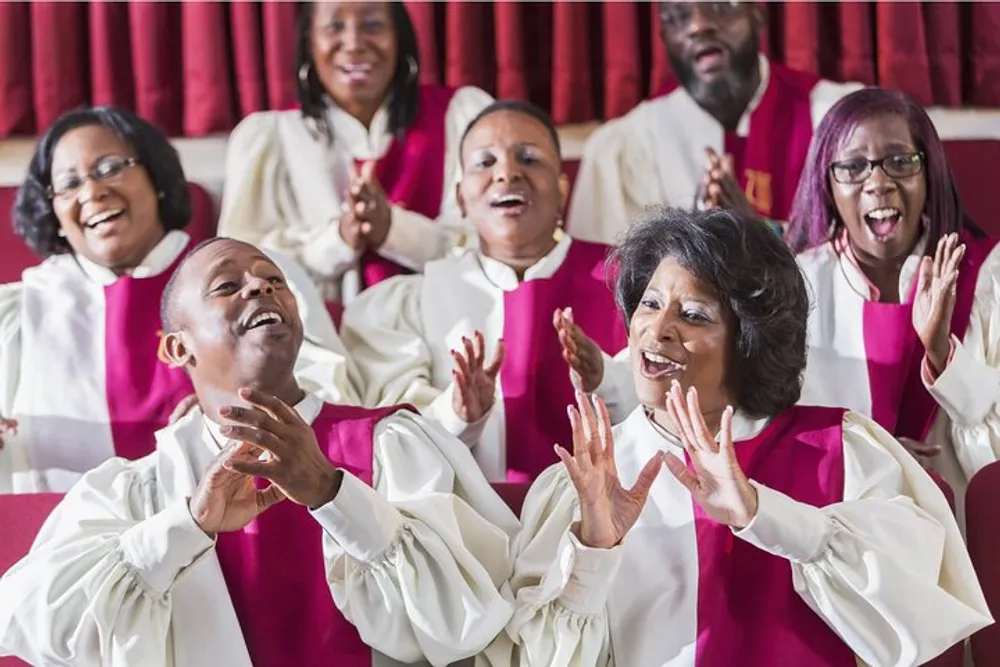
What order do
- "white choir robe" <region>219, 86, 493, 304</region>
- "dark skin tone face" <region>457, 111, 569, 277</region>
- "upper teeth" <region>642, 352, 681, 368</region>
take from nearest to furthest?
"upper teeth" <region>642, 352, 681, 368</region> → "dark skin tone face" <region>457, 111, 569, 277</region> → "white choir robe" <region>219, 86, 493, 304</region>

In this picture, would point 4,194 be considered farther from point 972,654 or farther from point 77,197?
point 972,654

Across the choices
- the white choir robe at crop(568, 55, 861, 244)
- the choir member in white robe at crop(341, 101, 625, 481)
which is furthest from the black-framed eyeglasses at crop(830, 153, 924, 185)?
the white choir robe at crop(568, 55, 861, 244)

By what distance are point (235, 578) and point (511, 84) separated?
1.54 metres

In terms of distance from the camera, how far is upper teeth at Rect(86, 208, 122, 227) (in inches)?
103

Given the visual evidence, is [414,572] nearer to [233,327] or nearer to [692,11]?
[233,327]

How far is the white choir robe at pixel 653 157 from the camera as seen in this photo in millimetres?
2939

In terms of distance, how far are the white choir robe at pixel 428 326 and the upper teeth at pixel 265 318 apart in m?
0.39

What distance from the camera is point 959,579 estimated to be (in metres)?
1.88

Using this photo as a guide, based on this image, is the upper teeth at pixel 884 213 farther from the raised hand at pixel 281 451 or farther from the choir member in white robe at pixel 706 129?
the raised hand at pixel 281 451

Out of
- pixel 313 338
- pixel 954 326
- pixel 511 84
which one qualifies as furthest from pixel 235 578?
pixel 511 84

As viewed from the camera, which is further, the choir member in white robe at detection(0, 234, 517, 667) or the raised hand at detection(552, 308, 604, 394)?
the raised hand at detection(552, 308, 604, 394)

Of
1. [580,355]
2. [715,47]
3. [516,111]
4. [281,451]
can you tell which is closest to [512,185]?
[516,111]

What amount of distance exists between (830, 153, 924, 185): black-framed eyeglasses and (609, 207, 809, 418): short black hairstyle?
421 mm

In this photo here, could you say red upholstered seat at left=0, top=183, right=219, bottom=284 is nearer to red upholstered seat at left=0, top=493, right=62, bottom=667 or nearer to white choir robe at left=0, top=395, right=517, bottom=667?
red upholstered seat at left=0, top=493, right=62, bottom=667
